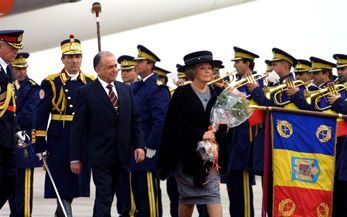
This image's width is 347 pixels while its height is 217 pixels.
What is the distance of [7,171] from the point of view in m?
11.1

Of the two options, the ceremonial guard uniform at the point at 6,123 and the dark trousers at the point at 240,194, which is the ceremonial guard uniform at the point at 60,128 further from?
the dark trousers at the point at 240,194

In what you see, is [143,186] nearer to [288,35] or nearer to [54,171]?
[54,171]

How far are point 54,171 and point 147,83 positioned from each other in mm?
1355

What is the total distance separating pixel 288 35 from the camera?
24609 millimetres

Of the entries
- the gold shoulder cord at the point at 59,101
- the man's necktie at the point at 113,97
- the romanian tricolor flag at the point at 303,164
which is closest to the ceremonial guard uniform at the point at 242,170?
the romanian tricolor flag at the point at 303,164

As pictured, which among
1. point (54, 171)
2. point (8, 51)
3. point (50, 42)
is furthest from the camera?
point (50, 42)

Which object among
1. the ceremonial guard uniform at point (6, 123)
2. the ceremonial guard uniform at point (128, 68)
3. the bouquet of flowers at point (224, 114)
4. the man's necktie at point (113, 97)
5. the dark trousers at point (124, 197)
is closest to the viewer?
the bouquet of flowers at point (224, 114)

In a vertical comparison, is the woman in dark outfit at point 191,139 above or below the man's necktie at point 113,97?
below

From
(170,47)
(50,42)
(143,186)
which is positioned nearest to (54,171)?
(143,186)

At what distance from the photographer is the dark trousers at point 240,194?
13.0 metres

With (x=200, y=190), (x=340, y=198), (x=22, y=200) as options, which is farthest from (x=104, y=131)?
(x=340, y=198)

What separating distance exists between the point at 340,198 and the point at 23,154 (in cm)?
304

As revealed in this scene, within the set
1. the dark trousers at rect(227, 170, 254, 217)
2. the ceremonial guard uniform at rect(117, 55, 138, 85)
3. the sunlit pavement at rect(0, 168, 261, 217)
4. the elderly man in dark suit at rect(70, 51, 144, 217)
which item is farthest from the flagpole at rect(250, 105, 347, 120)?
the ceremonial guard uniform at rect(117, 55, 138, 85)

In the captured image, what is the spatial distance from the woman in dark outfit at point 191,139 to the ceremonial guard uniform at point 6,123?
3.90 ft
